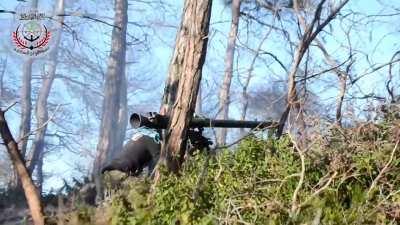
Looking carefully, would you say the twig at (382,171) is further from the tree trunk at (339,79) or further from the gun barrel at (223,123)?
the gun barrel at (223,123)

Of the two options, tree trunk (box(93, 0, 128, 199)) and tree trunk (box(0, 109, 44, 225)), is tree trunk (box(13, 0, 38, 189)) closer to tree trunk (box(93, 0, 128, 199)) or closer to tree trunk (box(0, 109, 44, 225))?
tree trunk (box(93, 0, 128, 199))

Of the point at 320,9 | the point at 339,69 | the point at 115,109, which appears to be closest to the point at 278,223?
the point at 339,69

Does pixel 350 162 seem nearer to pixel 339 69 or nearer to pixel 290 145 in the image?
pixel 290 145

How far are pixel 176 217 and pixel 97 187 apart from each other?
2300mm

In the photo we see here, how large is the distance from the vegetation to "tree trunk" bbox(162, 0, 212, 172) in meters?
0.51

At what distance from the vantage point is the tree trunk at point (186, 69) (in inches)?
246

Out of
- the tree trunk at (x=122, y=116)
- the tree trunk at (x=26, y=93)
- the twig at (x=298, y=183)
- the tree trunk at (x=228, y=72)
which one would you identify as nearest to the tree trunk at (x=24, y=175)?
the twig at (x=298, y=183)

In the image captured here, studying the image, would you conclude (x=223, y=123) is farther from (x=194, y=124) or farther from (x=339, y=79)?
(x=339, y=79)

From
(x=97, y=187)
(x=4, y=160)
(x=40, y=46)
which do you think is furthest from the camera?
(x=4, y=160)

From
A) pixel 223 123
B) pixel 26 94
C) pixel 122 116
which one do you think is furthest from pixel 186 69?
pixel 122 116

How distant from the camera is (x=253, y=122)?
24.3 feet

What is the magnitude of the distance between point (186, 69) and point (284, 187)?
196 centimetres

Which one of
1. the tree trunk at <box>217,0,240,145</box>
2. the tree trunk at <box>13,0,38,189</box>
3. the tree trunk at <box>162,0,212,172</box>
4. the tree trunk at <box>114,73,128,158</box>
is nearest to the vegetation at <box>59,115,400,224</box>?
the tree trunk at <box>162,0,212,172</box>

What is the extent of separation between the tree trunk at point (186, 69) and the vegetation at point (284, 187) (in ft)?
1.67
